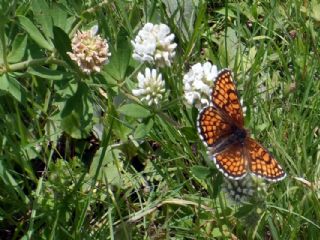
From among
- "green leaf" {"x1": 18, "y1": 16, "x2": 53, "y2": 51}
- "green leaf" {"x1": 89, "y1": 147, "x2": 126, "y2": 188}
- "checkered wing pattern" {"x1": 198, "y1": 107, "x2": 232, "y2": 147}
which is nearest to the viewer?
"checkered wing pattern" {"x1": 198, "y1": 107, "x2": 232, "y2": 147}

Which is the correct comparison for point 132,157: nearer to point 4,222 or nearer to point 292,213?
point 4,222

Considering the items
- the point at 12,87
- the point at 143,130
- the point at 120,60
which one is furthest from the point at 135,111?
the point at 12,87

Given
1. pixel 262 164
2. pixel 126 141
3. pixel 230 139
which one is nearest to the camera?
pixel 262 164

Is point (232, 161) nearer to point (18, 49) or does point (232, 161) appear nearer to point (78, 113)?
point (78, 113)

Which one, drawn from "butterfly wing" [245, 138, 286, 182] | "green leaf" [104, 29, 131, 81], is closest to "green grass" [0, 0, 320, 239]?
"green leaf" [104, 29, 131, 81]

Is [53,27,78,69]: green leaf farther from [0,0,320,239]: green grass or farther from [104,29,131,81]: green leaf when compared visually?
[104,29,131,81]: green leaf

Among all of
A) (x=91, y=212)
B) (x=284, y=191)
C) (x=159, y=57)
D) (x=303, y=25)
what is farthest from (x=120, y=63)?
(x=303, y=25)

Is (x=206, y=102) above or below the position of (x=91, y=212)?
above
